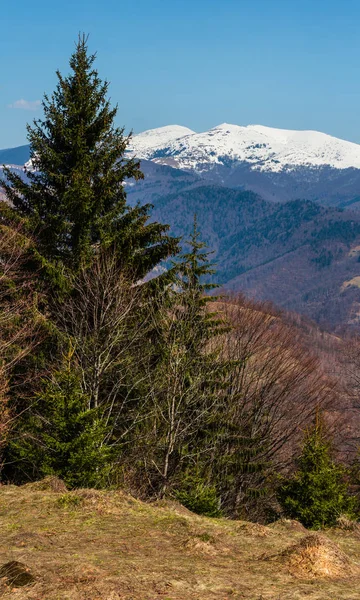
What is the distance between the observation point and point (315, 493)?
15258 millimetres

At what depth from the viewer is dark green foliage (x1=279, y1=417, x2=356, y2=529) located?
14.9 metres

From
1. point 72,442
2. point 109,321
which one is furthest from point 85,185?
point 72,442

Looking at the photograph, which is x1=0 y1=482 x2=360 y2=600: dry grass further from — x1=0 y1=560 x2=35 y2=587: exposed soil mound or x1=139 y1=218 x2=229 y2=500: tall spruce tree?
x1=139 y1=218 x2=229 y2=500: tall spruce tree

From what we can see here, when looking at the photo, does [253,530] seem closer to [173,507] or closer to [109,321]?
[173,507]

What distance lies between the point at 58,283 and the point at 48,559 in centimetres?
1284

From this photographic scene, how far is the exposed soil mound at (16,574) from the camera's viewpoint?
7.14 metres

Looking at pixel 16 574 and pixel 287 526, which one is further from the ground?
pixel 16 574

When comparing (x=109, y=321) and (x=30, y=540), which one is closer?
(x=30, y=540)

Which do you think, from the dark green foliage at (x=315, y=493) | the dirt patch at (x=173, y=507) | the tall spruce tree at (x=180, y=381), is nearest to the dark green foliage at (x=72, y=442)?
the dirt patch at (x=173, y=507)

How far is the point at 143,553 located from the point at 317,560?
2764mm

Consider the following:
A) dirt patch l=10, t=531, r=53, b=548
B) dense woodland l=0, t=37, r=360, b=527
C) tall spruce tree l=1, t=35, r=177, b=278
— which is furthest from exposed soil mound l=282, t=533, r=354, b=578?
tall spruce tree l=1, t=35, r=177, b=278

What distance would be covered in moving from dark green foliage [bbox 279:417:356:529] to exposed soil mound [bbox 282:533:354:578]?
6.28m

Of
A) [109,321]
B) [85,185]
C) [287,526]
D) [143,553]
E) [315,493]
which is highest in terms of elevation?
[85,185]

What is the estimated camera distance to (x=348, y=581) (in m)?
8.03
